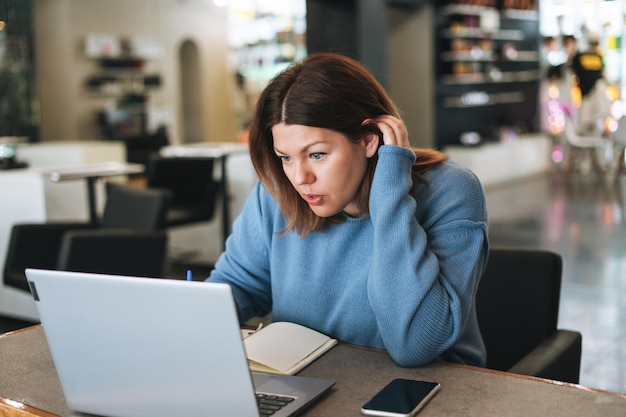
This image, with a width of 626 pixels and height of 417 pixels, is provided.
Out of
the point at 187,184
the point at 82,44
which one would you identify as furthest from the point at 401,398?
the point at 82,44

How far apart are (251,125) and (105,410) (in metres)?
0.75

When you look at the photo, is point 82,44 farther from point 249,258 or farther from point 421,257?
point 421,257

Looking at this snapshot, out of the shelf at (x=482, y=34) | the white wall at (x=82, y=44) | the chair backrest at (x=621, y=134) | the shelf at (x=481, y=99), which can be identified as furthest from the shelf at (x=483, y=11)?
the white wall at (x=82, y=44)

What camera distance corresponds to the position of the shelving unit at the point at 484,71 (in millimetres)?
10945

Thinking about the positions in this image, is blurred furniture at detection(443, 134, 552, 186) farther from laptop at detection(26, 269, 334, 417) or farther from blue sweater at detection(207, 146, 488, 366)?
laptop at detection(26, 269, 334, 417)

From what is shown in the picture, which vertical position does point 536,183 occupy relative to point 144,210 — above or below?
below

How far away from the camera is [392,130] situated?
A: 1619 millimetres

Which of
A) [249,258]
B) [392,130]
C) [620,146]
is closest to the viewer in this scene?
[392,130]

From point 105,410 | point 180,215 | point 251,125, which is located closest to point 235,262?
point 251,125

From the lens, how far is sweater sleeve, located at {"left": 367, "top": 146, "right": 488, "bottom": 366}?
149 cm

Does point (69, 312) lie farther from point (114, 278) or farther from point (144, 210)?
point (144, 210)

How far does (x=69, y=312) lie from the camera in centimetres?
116

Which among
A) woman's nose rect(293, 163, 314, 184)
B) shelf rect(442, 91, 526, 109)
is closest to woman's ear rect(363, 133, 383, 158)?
woman's nose rect(293, 163, 314, 184)

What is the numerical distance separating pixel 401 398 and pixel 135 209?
3.07m
